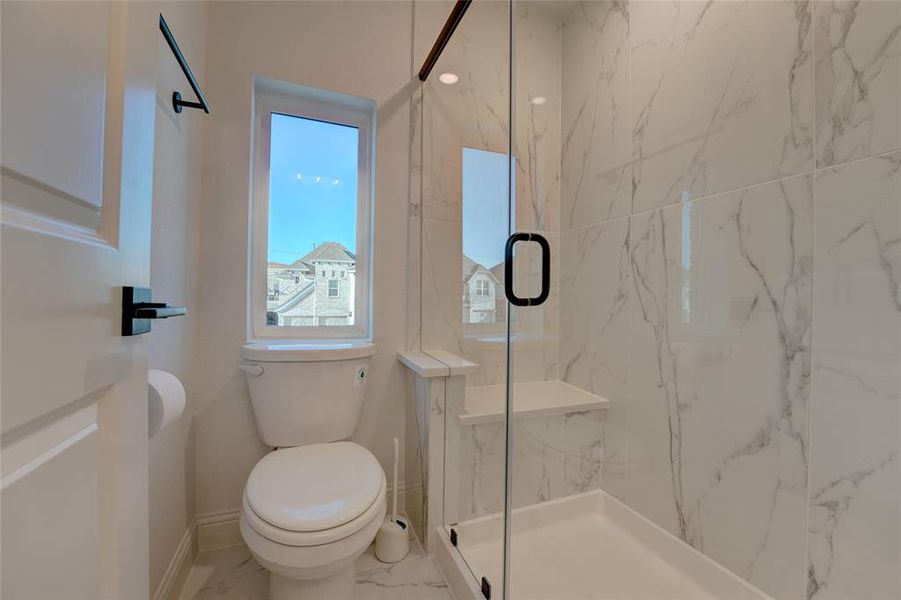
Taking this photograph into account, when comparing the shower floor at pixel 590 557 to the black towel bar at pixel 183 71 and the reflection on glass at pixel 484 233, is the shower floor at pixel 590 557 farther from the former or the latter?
the black towel bar at pixel 183 71

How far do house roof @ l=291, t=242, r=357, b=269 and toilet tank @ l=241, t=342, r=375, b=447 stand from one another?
42 cm

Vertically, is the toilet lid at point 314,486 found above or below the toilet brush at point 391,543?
above

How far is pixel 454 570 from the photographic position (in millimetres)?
1231

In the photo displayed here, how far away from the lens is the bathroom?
1.43 feet

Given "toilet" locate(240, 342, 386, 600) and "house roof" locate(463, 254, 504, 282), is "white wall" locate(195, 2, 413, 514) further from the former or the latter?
"house roof" locate(463, 254, 504, 282)

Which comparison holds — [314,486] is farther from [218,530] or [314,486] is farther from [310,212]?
[310,212]

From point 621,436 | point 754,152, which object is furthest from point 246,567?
point 754,152

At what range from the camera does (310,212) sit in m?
1.67

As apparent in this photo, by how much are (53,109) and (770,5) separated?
5.51ft

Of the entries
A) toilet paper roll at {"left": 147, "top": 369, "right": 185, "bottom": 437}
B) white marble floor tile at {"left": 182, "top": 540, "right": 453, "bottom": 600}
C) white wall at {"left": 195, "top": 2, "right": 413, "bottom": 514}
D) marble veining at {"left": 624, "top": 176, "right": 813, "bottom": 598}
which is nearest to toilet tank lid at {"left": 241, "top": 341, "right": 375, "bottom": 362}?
white wall at {"left": 195, "top": 2, "right": 413, "bottom": 514}

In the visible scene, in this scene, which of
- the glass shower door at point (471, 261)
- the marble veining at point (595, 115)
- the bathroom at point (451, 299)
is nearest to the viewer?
the bathroom at point (451, 299)

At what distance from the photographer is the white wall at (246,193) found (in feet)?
4.63

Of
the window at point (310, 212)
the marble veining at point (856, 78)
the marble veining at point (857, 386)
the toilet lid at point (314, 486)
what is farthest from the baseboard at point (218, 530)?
the marble veining at point (856, 78)

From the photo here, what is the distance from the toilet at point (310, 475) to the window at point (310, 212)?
26cm
